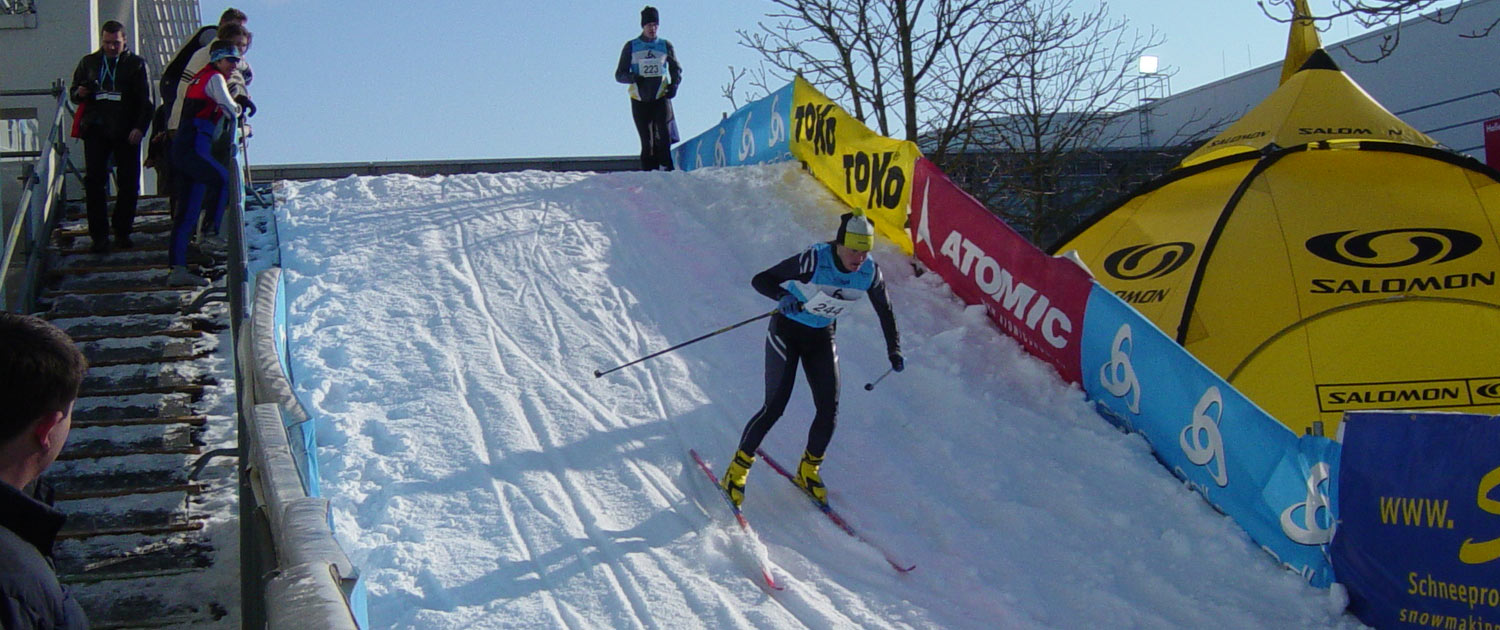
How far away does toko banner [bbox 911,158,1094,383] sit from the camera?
26.2 feet

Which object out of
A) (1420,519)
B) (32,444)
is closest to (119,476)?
(32,444)

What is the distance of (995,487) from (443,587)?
3335 millimetres

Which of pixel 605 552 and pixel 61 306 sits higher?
pixel 61 306

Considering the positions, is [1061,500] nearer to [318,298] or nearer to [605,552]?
[605,552]

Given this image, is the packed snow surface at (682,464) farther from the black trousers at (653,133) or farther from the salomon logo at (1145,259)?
the black trousers at (653,133)

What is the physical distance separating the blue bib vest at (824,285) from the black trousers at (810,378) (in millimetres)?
60

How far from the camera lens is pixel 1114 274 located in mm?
9828

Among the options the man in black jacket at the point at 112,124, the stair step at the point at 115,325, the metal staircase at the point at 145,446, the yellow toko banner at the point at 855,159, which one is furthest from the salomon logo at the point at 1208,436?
the man in black jacket at the point at 112,124

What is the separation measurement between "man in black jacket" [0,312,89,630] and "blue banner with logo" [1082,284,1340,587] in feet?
18.7

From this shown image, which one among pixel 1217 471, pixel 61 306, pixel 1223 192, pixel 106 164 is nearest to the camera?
pixel 1217 471

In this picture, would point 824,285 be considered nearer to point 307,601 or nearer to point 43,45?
point 307,601

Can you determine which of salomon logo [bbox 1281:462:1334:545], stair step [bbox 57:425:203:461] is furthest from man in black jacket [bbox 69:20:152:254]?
salomon logo [bbox 1281:462:1334:545]

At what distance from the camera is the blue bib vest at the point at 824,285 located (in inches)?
261

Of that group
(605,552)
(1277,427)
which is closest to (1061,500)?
(1277,427)
